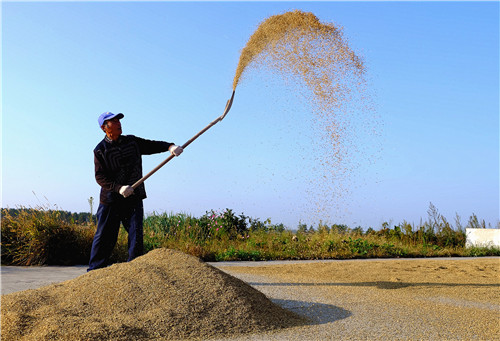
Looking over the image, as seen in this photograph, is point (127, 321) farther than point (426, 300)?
No

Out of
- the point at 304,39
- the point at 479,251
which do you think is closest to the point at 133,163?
the point at 304,39

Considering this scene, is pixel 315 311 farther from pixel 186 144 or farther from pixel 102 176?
pixel 102 176

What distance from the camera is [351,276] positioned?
19.8ft

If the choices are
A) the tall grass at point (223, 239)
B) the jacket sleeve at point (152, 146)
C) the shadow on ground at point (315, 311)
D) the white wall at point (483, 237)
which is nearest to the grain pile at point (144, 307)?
the shadow on ground at point (315, 311)

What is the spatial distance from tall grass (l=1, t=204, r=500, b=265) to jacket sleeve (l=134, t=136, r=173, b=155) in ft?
9.42

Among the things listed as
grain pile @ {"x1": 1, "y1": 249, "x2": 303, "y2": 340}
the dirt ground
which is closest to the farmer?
grain pile @ {"x1": 1, "y1": 249, "x2": 303, "y2": 340}

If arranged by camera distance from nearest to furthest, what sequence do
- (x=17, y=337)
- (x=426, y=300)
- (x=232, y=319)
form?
1. (x=17, y=337)
2. (x=232, y=319)
3. (x=426, y=300)

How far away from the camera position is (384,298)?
4.57 metres

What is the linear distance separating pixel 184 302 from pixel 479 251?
9094 millimetres

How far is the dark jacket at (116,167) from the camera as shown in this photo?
4574mm

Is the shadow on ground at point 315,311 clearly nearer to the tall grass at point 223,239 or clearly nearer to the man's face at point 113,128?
the man's face at point 113,128

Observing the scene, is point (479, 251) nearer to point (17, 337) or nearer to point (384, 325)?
point (384, 325)

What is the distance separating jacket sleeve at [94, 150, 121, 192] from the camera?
14.8ft

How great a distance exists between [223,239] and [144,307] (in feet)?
20.4
